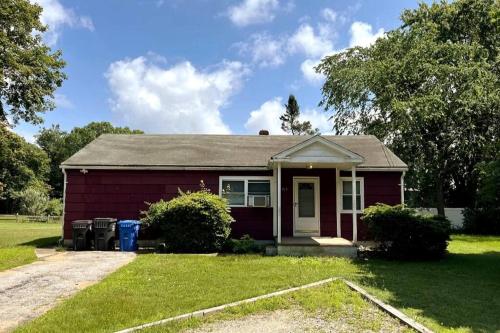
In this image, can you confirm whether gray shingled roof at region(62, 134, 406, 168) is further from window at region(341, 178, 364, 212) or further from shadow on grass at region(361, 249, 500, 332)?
shadow on grass at region(361, 249, 500, 332)

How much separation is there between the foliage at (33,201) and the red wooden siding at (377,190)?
35385mm

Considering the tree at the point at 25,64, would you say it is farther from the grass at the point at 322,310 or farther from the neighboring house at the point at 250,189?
the grass at the point at 322,310

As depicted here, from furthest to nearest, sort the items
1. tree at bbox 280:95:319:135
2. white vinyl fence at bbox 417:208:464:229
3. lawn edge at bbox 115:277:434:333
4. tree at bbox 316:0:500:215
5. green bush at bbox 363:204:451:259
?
1. tree at bbox 280:95:319:135
2. white vinyl fence at bbox 417:208:464:229
3. tree at bbox 316:0:500:215
4. green bush at bbox 363:204:451:259
5. lawn edge at bbox 115:277:434:333

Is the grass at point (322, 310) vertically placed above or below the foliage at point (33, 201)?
below

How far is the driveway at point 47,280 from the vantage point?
6.29 metres

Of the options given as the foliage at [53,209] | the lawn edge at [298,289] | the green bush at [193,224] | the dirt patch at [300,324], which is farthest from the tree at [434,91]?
the foliage at [53,209]

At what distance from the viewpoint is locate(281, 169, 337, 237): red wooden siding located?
15008 millimetres

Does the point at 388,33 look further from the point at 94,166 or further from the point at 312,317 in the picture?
the point at 312,317

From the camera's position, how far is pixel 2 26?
2172 centimetres

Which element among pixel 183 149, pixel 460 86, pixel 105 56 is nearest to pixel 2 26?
pixel 105 56

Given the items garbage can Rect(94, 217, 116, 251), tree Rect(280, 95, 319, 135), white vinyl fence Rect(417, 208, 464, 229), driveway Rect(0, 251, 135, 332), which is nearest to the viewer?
driveway Rect(0, 251, 135, 332)

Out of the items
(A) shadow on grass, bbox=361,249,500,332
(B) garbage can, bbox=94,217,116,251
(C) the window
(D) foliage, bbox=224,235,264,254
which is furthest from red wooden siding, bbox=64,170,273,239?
(A) shadow on grass, bbox=361,249,500,332

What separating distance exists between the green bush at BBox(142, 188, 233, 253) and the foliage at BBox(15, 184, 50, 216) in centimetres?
3332

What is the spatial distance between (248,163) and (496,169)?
7736mm
